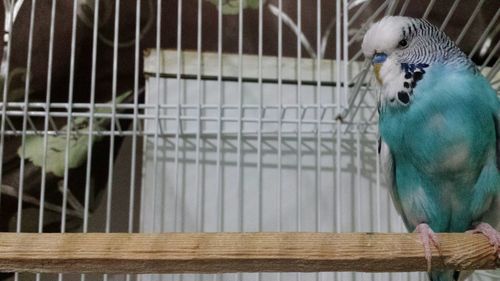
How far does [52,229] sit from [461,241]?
63 centimetres

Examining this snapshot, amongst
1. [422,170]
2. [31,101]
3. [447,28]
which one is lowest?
[422,170]

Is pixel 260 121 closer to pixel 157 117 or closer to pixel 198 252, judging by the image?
pixel 157 117

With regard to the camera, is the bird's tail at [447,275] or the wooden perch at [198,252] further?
the bird's tail at [447,275]

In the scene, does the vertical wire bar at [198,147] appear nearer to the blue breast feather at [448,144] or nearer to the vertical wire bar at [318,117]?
the vertical wire bar at [318,117]

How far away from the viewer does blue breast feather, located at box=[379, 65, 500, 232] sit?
2.46ft

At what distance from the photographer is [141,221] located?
998mm

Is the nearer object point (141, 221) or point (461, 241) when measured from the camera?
point (461, 241)

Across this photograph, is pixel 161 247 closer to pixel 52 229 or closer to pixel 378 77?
pixel 378 77

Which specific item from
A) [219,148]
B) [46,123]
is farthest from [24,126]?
[219,148]

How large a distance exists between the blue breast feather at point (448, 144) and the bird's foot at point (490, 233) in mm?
26

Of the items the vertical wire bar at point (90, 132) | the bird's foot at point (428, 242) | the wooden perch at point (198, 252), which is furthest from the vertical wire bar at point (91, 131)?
the bird's foot at point (428, 242)

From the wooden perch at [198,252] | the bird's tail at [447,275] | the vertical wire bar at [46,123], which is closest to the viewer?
the wooden perch at [198,252]

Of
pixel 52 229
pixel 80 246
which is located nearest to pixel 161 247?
pixel 80 246

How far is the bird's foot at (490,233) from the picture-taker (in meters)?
0.67
